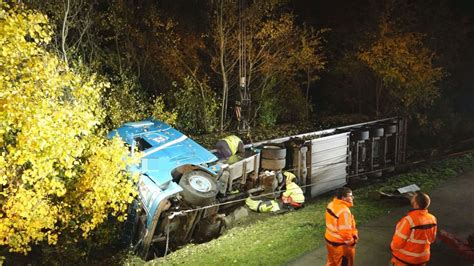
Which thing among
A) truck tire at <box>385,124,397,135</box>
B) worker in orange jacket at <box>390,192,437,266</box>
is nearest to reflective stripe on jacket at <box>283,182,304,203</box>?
worker in orange jacket at <box>390,192,437,266</box>

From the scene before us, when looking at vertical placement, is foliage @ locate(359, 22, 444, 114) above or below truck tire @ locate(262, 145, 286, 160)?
above

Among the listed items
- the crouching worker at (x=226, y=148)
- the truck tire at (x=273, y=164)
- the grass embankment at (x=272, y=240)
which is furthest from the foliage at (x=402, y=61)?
the crouching worker at (x=226, y=148)

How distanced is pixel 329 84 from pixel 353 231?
632 inches

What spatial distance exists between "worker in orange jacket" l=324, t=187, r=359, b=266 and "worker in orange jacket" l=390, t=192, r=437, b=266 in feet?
1.86

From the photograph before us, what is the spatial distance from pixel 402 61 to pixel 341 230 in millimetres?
12792

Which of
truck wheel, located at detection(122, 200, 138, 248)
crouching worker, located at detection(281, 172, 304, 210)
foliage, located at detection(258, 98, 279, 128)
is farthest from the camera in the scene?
foliage, located at detection(258, 98, 279, 128)

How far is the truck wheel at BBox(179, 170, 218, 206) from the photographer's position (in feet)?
26.4

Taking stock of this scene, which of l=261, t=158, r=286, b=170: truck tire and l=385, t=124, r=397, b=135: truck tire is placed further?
l=385, t=124, r=397, b=135: truck tire

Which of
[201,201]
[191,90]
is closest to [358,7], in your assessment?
[191,90]

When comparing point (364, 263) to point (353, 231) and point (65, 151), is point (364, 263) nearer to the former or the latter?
point (353, 231)

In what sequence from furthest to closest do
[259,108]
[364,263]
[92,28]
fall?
[259,108], [92,28], [364,263]

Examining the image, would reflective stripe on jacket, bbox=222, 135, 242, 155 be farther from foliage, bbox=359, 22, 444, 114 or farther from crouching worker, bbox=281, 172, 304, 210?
foliage, bbox=359, 22, 444, 114

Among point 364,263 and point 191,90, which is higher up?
point 191,90

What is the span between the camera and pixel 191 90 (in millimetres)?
14156
